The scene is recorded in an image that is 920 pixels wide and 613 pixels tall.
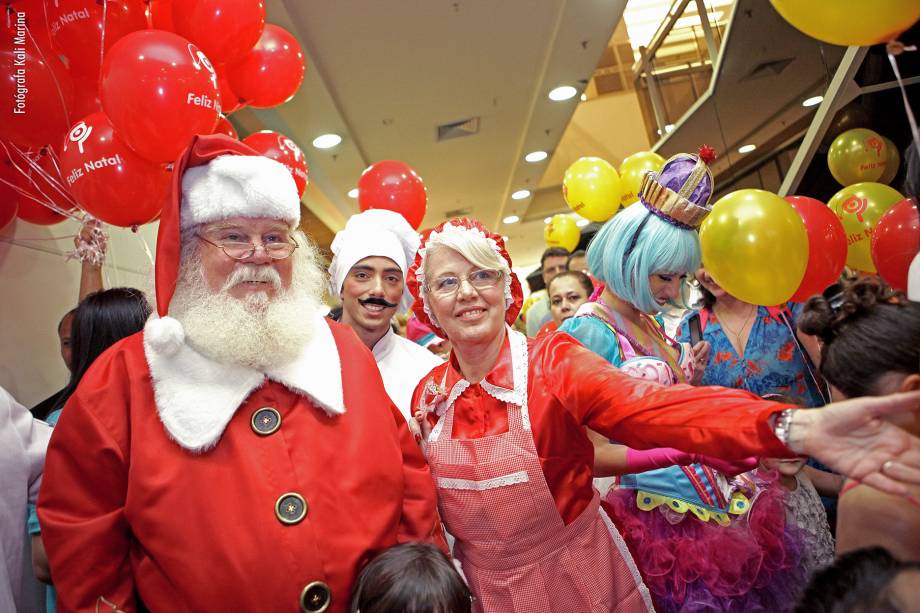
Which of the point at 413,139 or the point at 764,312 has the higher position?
the point at 413,139

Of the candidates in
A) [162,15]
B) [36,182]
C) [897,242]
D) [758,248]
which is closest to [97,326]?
[36,182]

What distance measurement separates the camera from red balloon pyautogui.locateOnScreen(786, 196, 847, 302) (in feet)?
9.28

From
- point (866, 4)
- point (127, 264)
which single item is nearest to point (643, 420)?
point (866, 4)

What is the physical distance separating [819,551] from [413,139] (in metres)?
6.12

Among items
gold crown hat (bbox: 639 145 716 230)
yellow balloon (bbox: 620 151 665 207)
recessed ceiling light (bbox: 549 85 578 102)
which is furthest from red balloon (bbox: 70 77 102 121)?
recessed ceiling light (bbox: 549 85 578 102)

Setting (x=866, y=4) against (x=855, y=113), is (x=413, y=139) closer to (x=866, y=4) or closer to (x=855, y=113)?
(x=855, y=113)

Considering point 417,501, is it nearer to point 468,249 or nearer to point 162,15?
point 468,249

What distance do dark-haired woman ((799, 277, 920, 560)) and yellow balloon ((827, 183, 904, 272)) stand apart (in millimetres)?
2193

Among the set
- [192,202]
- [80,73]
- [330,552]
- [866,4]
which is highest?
[80,73]

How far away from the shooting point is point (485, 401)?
175cm

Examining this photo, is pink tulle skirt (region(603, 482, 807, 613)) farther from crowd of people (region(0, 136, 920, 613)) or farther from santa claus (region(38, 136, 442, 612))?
santa claus (region(38, 136, 442, 612))

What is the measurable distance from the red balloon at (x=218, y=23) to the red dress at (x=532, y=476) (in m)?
1.92

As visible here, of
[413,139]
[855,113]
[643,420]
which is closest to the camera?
[643,420]

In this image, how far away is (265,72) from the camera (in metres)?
3.19
